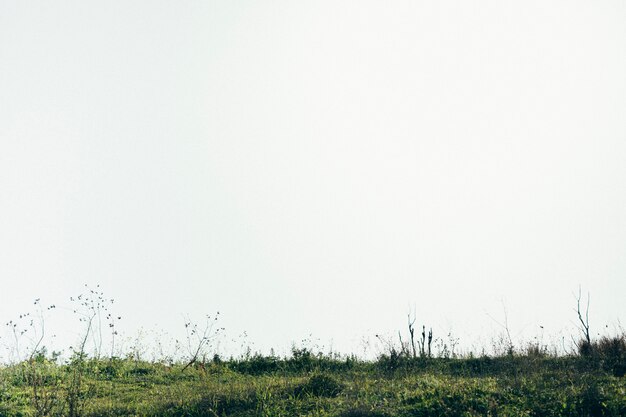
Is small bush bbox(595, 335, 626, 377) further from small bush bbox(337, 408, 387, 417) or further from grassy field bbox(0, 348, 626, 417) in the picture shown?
small bush bbox(337, 408, 387, 417)

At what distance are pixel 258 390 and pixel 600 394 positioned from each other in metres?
7.07

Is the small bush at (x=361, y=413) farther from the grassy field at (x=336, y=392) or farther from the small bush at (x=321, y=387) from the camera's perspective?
the small bush at (x=321, y=387)

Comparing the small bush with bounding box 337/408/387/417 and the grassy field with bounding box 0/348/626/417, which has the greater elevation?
the grassy field with bounding box 0/348/626/417

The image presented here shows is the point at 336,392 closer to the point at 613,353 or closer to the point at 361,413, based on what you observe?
the point at 361,413

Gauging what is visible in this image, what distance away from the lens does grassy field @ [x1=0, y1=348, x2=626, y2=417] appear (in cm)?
1018

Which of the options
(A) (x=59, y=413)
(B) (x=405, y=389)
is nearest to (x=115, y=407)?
(A) (x=59, y=413)

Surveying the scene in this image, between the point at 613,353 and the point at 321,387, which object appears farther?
the point at 613,353

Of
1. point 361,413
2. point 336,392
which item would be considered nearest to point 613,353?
point 336,392

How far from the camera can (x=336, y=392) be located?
38.9ft

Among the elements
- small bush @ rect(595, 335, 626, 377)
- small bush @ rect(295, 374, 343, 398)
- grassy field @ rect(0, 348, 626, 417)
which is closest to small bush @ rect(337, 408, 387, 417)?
grassy field @ rect(0, 348, 626, 417)

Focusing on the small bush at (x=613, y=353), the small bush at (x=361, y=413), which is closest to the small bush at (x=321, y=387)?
the small bush at (x=361, y=413)

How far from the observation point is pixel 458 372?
16141 mm

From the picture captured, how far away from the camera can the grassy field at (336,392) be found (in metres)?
10.2

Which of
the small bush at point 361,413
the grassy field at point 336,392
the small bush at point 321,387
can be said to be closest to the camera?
the small bush at point 361,413
